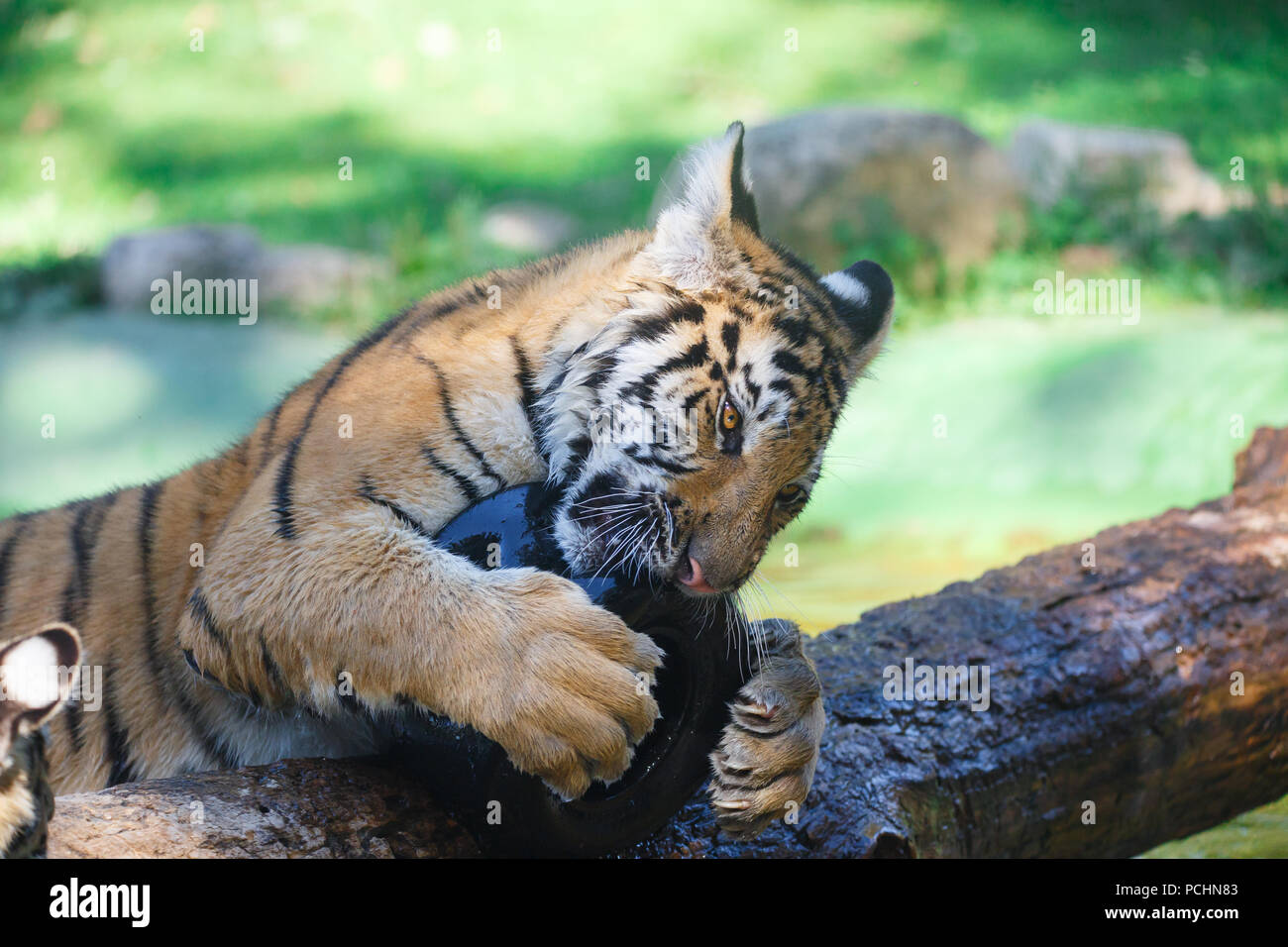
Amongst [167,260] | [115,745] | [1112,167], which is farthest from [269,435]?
[1112,167]

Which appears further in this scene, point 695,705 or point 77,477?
point 77,477

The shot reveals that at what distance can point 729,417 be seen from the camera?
193cm

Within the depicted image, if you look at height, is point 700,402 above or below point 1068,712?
above

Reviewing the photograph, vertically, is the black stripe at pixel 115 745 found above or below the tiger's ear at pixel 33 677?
below

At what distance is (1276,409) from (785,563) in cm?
242

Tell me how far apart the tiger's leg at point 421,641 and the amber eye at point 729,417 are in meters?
0.38

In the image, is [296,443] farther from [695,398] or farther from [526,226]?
[526,226]

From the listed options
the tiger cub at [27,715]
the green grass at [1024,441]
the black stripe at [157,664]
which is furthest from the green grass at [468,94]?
the tiger cub at [27,715]

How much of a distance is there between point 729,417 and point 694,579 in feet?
0.89

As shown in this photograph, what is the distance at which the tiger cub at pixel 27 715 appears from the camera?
132 cm

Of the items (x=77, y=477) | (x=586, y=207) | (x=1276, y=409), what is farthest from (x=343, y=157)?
(x=1276, y=409)

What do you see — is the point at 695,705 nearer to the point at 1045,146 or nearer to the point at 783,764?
the point at 783,764

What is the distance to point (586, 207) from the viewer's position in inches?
286

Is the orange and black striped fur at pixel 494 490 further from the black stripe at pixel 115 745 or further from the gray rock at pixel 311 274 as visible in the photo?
the gray rock at pixel 311 274
